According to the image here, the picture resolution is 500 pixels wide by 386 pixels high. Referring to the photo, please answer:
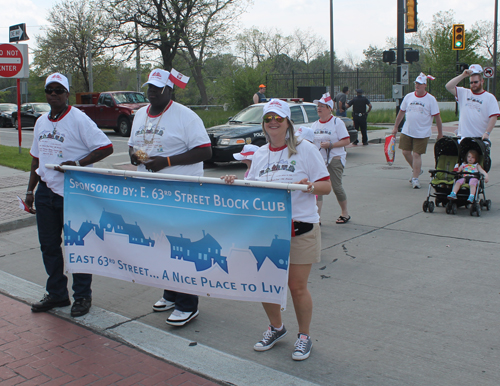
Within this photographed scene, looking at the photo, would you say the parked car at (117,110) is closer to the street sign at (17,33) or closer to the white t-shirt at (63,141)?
the street sign at (17,33)

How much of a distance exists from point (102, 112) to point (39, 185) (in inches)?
787

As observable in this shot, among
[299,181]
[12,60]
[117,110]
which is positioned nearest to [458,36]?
[117,110]

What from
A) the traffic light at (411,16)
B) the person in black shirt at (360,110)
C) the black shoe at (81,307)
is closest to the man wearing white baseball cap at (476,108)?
the black shoe at (81,307)

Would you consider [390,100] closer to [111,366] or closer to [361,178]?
[361,178]

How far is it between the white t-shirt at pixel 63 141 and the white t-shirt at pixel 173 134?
23.4 inches

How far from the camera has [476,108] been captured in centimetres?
846

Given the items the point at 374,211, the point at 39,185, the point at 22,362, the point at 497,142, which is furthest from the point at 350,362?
the point at 497,142

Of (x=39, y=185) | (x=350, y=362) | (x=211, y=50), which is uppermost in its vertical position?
(x=211, y=50)

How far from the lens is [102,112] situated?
2378 cm

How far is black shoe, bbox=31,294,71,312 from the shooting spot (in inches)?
184

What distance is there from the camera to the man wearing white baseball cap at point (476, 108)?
328 inches

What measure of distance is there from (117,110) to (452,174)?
17.7m

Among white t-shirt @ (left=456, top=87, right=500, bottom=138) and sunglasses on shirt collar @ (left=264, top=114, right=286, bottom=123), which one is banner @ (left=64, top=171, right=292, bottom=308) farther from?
white t-shirt @ (left=456, top=87, right=500, bottom=138)

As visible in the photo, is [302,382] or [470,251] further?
[470,251]
